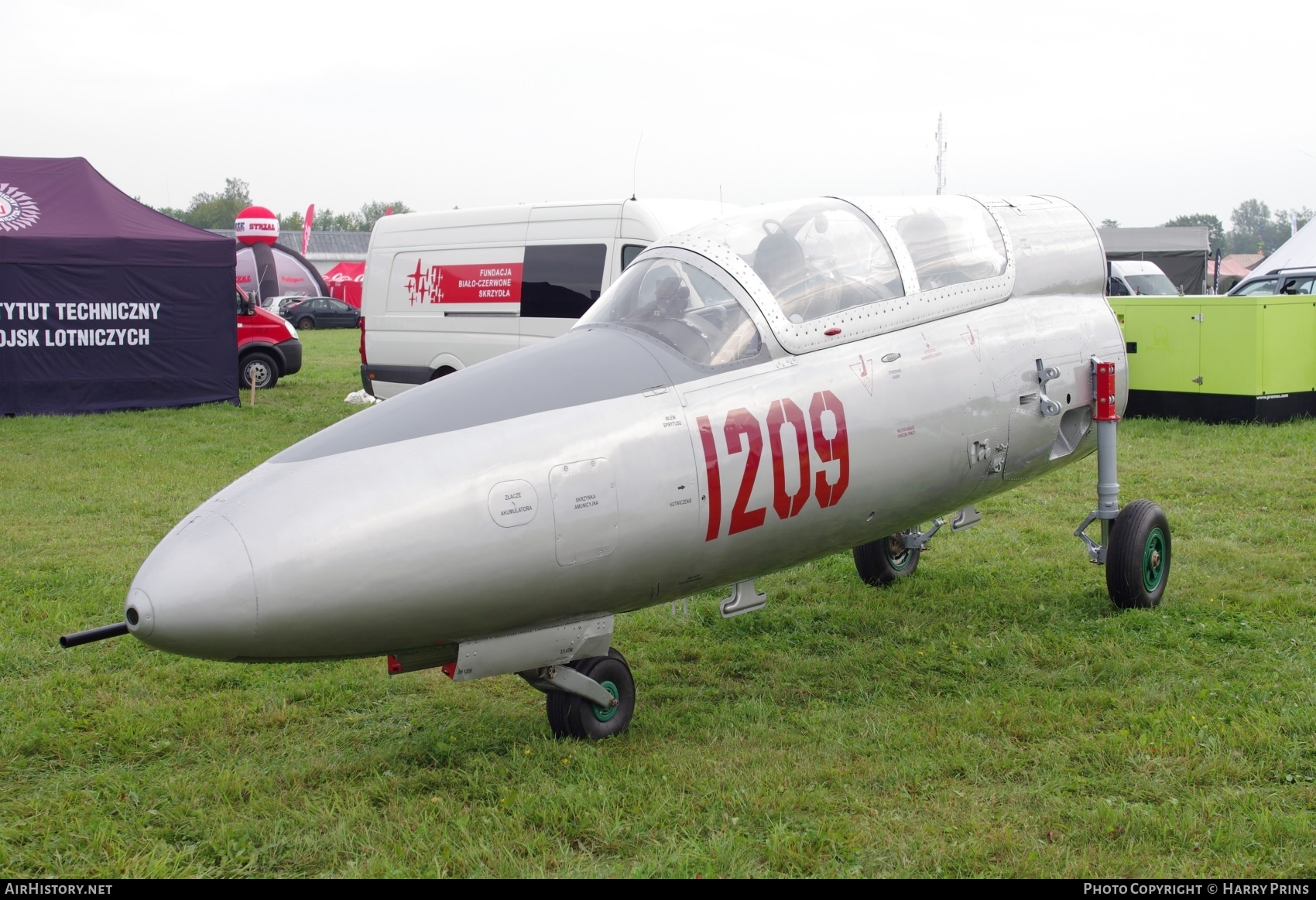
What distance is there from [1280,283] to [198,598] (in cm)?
2505

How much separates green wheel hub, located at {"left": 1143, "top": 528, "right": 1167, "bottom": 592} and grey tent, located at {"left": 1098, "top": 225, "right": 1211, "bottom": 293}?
95.6 feet

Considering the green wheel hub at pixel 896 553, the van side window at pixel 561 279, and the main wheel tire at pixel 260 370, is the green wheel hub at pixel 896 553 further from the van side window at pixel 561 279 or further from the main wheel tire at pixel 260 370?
the main wheel tire at pixel 260 370

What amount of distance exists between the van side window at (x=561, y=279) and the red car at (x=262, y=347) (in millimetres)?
8837

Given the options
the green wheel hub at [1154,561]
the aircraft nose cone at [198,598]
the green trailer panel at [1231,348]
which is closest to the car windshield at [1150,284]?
the green trailer panel at [1231,348]

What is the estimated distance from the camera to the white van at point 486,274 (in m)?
12.1

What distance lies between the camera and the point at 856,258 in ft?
17.7

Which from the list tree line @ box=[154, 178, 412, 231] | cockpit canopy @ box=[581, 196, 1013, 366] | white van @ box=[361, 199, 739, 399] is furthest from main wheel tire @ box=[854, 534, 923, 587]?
tree line @ box=[154, 178, 412, 231]

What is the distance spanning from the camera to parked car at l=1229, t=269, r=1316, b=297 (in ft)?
74.4

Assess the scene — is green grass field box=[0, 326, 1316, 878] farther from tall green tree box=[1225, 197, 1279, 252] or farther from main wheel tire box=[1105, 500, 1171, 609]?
tall green tree box=[1225, 197, 1279, 252]

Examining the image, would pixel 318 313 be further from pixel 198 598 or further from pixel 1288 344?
pixel 198 598

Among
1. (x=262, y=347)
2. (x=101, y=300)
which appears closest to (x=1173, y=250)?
(x=262, y=347)

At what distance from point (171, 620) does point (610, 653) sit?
187 cm
